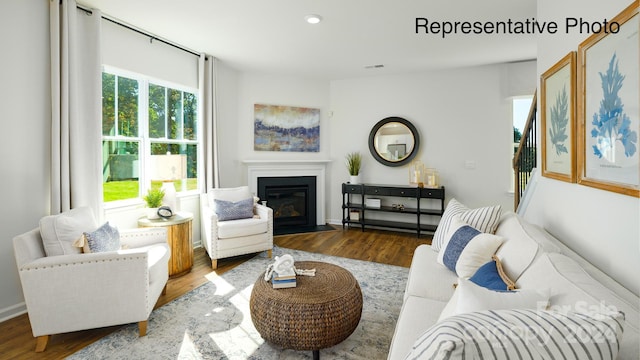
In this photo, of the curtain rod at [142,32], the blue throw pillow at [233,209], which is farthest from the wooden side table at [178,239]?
the curtain rod at [142,32]

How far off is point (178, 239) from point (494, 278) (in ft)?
9.54

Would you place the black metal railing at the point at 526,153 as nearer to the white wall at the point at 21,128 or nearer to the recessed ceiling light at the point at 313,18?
the recessed ceiling light at the point at 313,18

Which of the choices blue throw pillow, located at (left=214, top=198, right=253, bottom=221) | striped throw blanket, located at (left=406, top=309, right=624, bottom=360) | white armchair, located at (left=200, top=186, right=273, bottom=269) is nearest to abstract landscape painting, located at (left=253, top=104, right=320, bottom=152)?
white armchair, located at (left=200, top=186, right=273, bottom=269)

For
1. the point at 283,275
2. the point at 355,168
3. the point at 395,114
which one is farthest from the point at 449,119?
the point at 283,275

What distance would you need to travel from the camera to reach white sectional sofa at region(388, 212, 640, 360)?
3.01 feet

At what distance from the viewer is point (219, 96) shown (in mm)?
4703

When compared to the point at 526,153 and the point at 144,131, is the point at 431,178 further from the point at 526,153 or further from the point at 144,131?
the point at 144,131

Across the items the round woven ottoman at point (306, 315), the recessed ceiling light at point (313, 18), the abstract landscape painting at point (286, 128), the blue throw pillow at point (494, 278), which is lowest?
the round woven ottoman at point (306, 315)

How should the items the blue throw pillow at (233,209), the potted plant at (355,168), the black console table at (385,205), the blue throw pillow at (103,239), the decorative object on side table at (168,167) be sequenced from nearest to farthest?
1. the blue throw pillow at (103,239)
2. the decorative object on side table at (168,167)
3. the blue throw pillow at (233,209)
4. the black console table at (385,205)
5. the potted plant at (355,168)

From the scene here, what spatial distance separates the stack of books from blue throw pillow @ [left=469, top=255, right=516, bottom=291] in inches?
41.6

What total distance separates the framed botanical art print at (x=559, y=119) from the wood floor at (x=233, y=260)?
1.96 m

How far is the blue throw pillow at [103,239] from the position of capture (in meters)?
2.25

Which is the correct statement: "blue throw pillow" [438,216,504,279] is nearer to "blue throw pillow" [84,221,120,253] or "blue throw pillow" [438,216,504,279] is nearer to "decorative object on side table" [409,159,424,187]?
"blue throw pillow" [84,221,120,253]

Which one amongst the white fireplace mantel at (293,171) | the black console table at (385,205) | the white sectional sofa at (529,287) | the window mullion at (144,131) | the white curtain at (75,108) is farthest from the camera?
the white fireplace mantel at (293,171)
